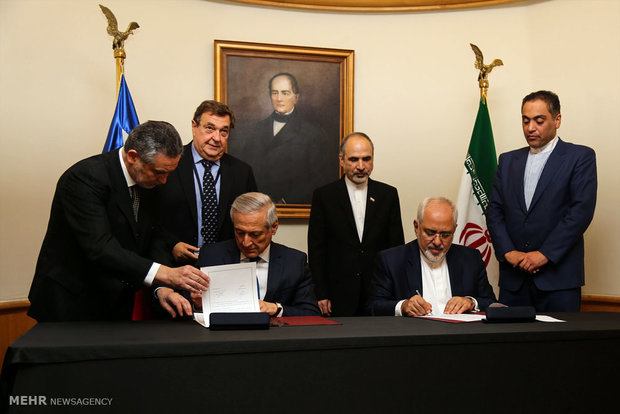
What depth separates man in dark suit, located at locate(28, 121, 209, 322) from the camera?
2789 millimetres

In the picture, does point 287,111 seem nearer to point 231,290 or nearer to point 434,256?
point 434,256

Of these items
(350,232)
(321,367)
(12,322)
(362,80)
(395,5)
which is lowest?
(12,322)

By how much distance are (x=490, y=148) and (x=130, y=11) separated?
10.3ft

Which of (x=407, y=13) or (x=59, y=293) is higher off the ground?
(x=407, y=13)

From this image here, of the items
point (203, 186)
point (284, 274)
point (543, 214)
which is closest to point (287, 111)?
point (203, 186)

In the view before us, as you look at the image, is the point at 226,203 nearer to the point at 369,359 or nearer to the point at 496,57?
the point at 369,359

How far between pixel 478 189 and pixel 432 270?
6.18ft

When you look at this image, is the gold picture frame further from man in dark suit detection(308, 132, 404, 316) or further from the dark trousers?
the dark trousers

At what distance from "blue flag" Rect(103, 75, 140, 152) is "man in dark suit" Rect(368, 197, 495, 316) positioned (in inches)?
85.9

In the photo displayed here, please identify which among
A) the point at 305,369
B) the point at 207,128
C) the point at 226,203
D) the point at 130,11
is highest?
the point at 130,11

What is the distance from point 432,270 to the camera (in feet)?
11.7

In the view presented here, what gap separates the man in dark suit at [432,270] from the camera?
11.2 ft

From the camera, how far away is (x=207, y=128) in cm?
390

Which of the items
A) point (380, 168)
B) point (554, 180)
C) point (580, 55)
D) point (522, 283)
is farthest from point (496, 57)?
point (522, 283)
